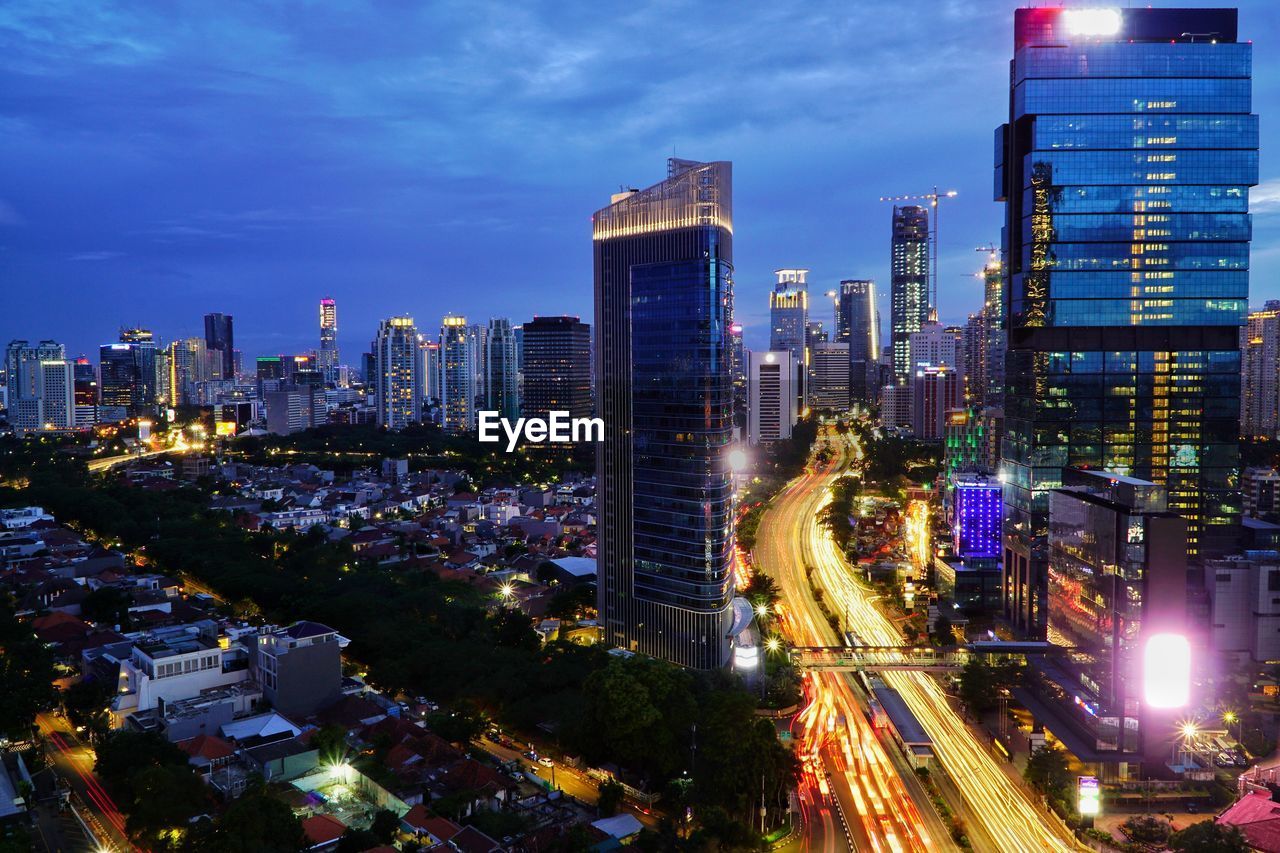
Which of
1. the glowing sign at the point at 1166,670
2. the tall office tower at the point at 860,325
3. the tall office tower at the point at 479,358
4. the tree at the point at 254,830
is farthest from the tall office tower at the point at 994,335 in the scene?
the tall office tower at the point at 860,325

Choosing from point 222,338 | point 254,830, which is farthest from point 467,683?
point 222,338

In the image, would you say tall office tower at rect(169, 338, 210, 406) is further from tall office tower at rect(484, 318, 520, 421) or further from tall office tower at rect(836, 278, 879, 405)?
tall office tower at rect(836, 278, 879, 405)

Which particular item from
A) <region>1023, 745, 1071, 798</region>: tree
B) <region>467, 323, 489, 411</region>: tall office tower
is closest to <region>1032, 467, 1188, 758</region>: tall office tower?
<region>1023, 745, 1071, 798</region>: tree

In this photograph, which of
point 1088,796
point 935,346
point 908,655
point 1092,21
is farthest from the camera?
point 935,346

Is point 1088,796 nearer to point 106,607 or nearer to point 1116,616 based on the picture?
point 1116,616

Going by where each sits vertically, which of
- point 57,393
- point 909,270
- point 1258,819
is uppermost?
point 909,270

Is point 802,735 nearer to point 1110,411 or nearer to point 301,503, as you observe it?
point 1110,411

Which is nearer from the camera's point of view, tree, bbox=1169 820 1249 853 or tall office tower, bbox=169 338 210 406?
tree, bbox=1169 820 1249 853

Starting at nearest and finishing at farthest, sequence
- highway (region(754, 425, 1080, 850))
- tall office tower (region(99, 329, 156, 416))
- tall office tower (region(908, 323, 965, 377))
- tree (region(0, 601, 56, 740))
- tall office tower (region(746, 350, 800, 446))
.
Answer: highway (region(754, 425, 1080, 850)) → tree (region(0, 601, 56, 740)) → tall office tower (region(746, 350, 800, 446)) → tall office tower (region(99, 329, 156, 416)) → tall office tower (region(908, 323, 965, 377))
